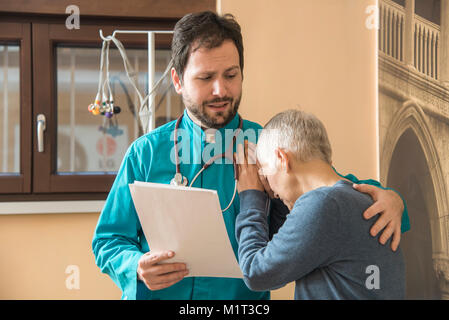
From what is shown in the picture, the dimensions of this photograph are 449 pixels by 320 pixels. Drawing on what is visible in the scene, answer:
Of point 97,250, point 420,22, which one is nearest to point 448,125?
point 420,22

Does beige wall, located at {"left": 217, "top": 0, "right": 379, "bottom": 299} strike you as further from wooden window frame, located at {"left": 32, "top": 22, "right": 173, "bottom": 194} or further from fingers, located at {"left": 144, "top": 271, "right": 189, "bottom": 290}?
fingers, located at {"left": 144, "top": 271, "right": 189, "bottom": 290}

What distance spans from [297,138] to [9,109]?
5.72ft

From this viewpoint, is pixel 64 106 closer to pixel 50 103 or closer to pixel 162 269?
pixel 50 103

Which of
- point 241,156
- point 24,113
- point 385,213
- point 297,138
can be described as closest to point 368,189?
point 385,213

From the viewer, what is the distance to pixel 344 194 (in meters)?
0.83

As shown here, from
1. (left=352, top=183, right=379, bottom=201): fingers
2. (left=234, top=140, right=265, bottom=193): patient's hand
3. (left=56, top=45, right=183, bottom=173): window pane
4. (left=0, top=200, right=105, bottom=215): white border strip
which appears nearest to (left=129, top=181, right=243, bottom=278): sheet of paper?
(left=234, top=140, right=265, bottom=193): patient's hand

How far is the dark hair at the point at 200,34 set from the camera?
1124 millimetres

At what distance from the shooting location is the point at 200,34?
113cm

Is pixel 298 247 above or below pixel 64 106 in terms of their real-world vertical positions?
below

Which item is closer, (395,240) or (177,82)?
(395,240)

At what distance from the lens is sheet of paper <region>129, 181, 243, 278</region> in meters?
0.91

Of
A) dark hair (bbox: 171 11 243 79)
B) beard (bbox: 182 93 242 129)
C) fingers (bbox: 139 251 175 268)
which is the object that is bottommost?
fingers (bbox: 139 251 175 268)
